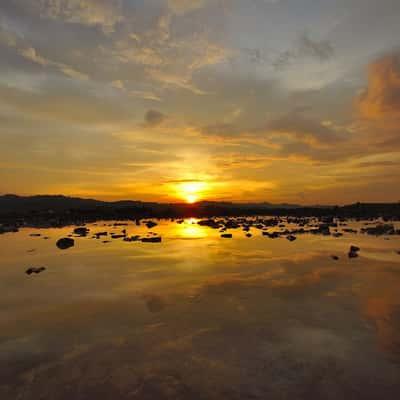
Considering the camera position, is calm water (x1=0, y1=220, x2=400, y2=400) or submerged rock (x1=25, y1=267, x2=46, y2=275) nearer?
calm water (x1=0, y1=220, x2=400, y2=400)

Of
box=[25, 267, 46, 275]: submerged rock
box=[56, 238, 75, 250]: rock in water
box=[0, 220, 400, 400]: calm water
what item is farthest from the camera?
box=[56, 238, 75, 250]: rock in water

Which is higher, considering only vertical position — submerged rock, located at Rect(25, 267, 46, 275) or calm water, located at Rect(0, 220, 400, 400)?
submerged rock, located at Rect(25, 267, 46, 275)

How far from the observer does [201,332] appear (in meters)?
8.49

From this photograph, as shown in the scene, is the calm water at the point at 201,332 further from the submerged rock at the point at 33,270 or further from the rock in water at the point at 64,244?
the rock in water at the point at 64,244

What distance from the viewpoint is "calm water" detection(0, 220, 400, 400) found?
240 inches

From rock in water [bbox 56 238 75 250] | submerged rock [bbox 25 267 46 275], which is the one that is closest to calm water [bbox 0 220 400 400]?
submerged rock [bbox 25 267 46 275]

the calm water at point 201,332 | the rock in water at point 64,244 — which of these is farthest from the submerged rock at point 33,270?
the rock in water at point 64,244

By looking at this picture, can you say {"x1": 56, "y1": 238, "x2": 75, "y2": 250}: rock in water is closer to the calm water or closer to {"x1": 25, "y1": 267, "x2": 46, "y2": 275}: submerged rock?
the calm water

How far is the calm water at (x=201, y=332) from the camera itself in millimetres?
6105

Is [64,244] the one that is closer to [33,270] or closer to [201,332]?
[33,270]

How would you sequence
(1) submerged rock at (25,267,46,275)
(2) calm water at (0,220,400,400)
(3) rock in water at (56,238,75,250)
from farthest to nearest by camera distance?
(3) rock in water at (56,238,75,250), (1) submerged rock at (25,267,46,275), (2) calm water at (0,220,400,400)

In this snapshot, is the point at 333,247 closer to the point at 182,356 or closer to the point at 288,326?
the point at 288,326

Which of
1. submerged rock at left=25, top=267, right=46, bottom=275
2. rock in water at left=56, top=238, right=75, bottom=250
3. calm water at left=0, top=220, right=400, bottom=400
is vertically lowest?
calm water at left=0, top=220, right=400, bottom=400

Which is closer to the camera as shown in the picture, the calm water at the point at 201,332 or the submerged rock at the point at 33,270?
the calm water at the point at 201,332
